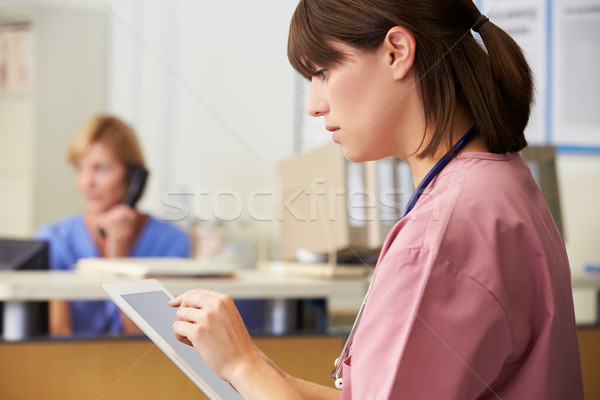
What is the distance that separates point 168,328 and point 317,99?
12.5 inches

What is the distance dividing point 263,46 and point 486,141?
9.51 feet

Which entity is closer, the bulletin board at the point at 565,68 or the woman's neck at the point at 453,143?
the woman's neck at the point at 453,143

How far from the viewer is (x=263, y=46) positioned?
339cm

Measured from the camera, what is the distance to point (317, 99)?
0.71 meters

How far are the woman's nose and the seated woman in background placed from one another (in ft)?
6.92

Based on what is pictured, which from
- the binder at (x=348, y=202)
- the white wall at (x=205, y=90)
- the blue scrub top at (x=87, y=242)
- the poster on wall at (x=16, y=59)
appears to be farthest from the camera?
the poster on wall at (x=16, y=59)

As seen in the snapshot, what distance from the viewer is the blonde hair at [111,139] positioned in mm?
2754

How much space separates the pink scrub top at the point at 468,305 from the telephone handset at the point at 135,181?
2.33 meters

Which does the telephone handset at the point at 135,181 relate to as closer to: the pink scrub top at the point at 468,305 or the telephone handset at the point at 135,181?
the telephone handset at the point at 135,181

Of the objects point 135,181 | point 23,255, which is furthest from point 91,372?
point 135,181

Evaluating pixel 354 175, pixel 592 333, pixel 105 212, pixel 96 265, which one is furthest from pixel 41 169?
pixel 592 333

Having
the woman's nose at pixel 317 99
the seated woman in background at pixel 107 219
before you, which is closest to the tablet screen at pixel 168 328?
the woman's nose at pixel 317 99

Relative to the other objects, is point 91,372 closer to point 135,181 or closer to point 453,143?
point 453,143

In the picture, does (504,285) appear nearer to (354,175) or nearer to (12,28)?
(354,175)
